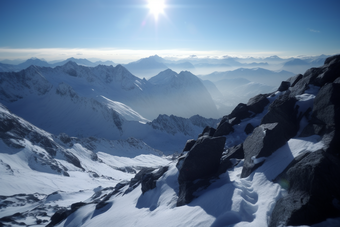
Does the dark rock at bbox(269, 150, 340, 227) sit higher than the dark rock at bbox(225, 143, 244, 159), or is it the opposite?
the dark rock at bbox(269, 150, 340, 227)

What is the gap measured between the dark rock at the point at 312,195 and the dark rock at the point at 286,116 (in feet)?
20.4

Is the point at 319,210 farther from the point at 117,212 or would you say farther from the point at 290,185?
the point at 117,212

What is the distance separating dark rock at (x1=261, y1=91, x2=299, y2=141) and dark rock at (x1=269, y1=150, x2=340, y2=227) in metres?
6.21

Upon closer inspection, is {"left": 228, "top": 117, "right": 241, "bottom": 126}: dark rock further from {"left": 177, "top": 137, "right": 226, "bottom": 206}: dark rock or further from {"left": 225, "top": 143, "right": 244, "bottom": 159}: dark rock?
{"left": 177, "top": 137, "right": 226, "bottom": 206}: dark rock

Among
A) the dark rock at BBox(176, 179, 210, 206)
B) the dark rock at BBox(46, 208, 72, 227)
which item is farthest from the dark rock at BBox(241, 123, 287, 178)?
the dark rock at BBox(46, 208, 72, 227)

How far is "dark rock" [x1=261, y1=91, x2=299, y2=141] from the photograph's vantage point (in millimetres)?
17250

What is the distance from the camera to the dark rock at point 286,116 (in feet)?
56.6

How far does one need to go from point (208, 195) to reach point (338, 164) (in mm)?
8790

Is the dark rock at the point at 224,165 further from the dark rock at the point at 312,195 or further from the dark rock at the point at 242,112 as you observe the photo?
the dark rock at the point at 242,112

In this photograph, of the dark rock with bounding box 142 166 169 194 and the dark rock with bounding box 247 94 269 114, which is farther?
the dark rock with bounding box 247 94 269 114

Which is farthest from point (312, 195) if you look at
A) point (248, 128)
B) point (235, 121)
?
point (235, 121)

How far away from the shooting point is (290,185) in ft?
38.0

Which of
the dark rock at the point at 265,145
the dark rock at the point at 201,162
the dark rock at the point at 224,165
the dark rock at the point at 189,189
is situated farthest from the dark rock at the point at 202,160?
the dark rock at the point at 265,145

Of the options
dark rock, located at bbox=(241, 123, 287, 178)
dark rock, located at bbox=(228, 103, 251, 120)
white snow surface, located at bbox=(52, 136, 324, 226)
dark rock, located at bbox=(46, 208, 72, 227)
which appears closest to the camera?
white snow surface, located at bbox=(52, 136, 324, 226)
